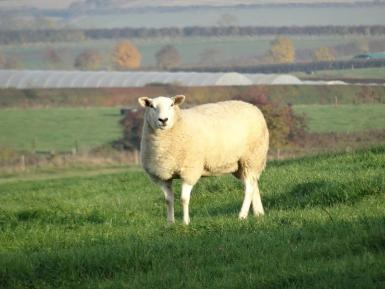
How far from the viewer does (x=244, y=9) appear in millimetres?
179125

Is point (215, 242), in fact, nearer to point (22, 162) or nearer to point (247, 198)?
point (247, 198)

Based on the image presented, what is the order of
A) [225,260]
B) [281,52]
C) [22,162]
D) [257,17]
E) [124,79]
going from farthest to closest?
[257,17] < [281,52] < [124,79] < [22,162] < [225,260]

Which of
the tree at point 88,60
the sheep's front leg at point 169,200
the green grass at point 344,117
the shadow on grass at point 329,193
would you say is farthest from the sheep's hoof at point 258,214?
the tree at point 88,60

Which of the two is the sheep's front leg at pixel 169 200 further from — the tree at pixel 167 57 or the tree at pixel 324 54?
the tree at pixel 167 57

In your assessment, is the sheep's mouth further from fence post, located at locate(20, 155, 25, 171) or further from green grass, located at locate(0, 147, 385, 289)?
fence post, located at locate(20, 155, 25, 171)

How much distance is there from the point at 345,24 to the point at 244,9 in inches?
1757

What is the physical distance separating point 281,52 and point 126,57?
17371 millimetres

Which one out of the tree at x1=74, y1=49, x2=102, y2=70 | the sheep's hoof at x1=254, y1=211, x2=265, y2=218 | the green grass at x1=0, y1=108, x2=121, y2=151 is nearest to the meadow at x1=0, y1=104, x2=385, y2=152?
the green grass at x1=0, y1=108, x2=121, y2=151

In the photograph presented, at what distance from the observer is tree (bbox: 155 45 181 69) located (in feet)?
387

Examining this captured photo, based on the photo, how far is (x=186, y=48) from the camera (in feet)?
448

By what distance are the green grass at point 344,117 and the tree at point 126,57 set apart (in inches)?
2650

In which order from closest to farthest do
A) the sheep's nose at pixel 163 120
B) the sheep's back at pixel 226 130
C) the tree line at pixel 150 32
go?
the sheep's nose at pixel 163 120 → the sheep's back at pixel 226 130 → the tree line at pixel 150 32

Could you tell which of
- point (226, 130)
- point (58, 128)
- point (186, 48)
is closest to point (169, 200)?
point (226, 130)

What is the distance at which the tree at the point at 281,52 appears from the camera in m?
117
